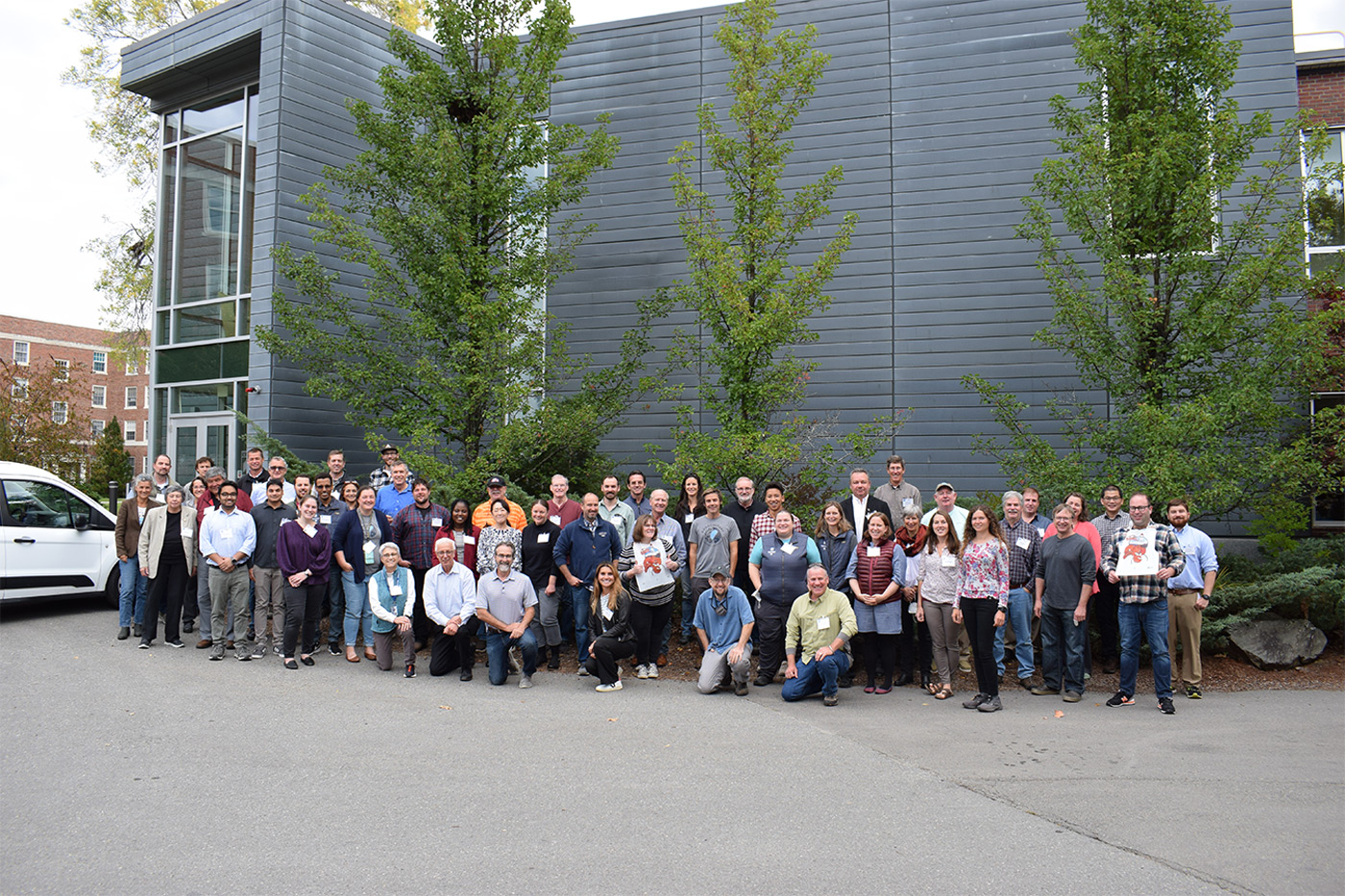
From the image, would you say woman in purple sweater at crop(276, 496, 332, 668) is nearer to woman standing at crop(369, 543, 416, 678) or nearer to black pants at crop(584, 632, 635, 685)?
woman standing at crop(369, 543, 416, 678)

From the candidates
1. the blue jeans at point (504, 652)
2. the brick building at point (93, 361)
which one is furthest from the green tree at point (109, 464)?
the brick building at point (93, 361)

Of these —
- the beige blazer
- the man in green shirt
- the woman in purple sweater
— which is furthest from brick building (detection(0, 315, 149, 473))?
the man in green shirt

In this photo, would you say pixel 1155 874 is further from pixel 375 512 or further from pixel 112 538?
pixel 112 538

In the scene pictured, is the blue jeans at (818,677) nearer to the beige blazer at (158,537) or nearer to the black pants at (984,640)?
the black pants at (984,640)

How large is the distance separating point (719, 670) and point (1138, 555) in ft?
13.6

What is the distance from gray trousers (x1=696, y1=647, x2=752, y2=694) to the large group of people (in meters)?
0.02

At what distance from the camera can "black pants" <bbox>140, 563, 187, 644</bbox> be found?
10070mm

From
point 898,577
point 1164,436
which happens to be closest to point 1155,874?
point 898,577

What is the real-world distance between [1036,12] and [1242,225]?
19.7ft

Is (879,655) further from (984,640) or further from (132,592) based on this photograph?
(132,592)

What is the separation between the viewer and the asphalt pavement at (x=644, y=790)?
13.9 ft

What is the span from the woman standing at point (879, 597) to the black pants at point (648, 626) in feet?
6.79

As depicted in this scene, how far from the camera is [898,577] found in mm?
8680

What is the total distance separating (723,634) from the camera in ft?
28.6
